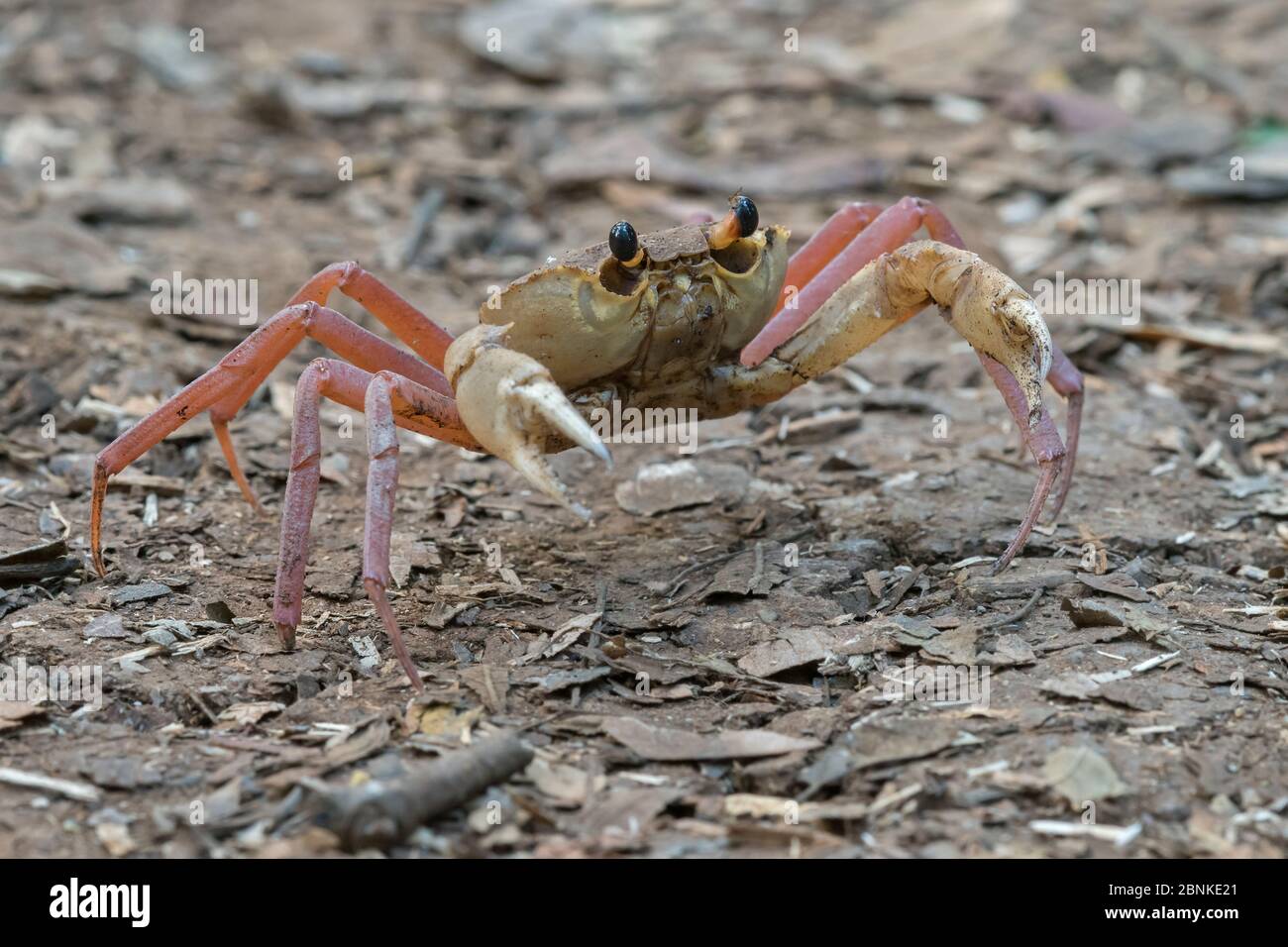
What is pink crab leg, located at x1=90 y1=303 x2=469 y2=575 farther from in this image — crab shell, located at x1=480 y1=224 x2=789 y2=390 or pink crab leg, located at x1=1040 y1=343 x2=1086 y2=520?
pink crab leg, located at x1=1040 y1=343 x2=1086 y2=520

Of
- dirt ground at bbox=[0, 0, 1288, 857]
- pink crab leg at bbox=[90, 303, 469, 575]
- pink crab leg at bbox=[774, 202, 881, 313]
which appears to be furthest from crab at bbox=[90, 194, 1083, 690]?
dirt ground at bbox=[0, 0, 1288, 857]

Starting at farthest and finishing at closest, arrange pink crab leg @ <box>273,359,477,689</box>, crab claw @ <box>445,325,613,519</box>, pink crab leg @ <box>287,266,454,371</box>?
pink crab leg @ <box>287,266,454,371</box>, pink crab leg @ <box>273,359,477,689</box>, crab claw @ <box>445,325,613,519</box>

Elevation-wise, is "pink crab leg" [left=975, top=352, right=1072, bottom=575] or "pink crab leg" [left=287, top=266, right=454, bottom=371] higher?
"pink crab leg" [left=287, top=266, right=454, bottom=371]

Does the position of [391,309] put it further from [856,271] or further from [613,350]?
[856,271]

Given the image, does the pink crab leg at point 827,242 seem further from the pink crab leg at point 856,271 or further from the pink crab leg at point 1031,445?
the pink crab leg at point 1031,445

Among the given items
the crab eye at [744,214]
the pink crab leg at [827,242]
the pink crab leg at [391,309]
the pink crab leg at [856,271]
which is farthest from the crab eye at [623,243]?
the pink crab leg at [827,242]

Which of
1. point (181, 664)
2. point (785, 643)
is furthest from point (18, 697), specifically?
point (785, 643)
